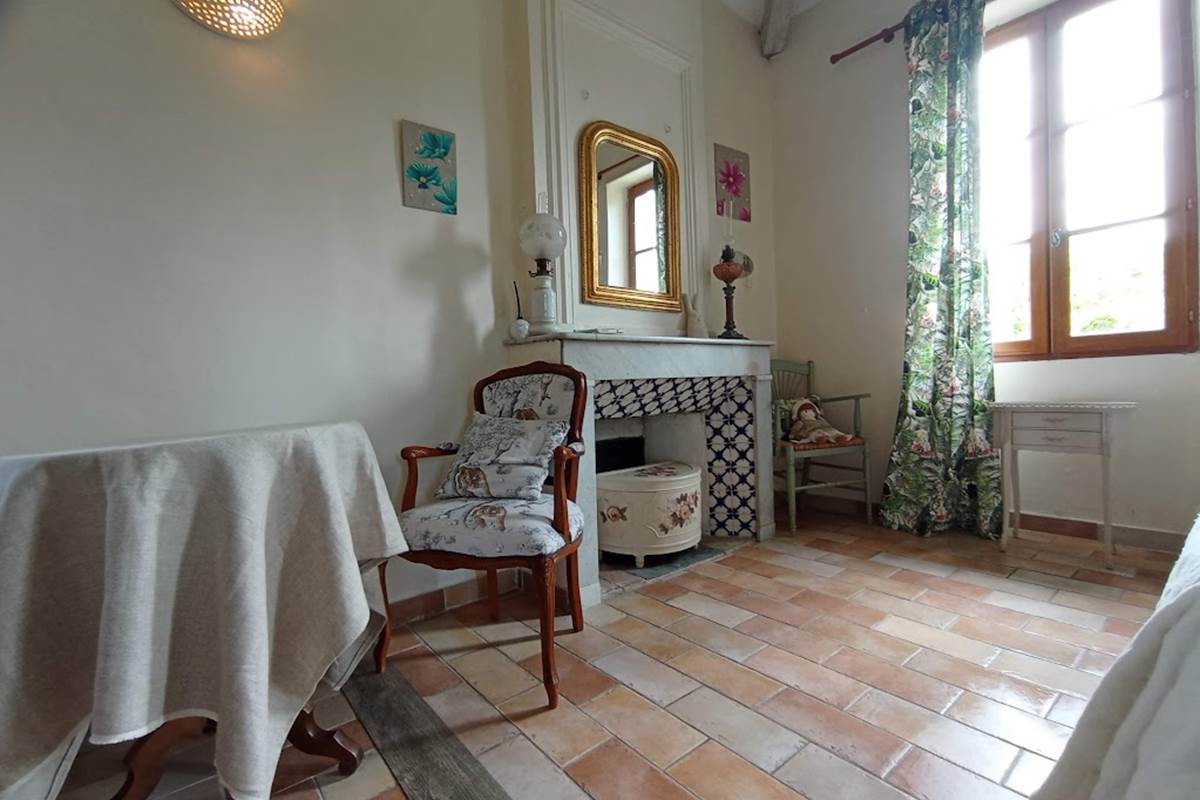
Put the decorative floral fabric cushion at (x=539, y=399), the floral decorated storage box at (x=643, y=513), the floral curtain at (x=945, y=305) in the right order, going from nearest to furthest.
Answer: the decorative floral fabric cushion at (x=539, y=399) → the floral decorated storage box at (x=643, y=513) → the floral curtain at (x=945, y=305)

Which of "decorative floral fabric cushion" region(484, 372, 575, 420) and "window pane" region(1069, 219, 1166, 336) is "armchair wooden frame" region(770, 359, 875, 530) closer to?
"window pane" region(1069, 219, 1166, 336)

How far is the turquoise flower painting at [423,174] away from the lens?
2012 mm

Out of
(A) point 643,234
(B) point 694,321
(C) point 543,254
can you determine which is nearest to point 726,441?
(B) point 694,321

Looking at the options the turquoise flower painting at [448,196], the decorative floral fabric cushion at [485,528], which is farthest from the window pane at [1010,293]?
the turquoise flower painting at [448,196]

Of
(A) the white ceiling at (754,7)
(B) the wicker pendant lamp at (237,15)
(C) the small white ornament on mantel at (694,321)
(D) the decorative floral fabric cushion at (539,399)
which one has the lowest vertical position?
(D) the decorative floral fabric cushion at (539,399)

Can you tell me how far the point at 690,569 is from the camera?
93.8 inches

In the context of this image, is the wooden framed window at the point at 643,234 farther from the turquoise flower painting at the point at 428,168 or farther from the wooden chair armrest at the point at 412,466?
the wooden chair armrest at the point at 412,466

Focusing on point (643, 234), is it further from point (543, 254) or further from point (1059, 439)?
point (1059, 439)

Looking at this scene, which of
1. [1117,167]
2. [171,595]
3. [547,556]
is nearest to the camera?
[171,595]

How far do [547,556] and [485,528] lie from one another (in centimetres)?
20

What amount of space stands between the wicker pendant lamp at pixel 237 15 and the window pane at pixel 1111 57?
3452 mm

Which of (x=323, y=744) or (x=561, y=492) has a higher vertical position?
(x=561, y=492)

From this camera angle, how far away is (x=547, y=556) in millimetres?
1438

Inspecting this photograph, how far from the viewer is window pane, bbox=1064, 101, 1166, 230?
90.0 inches
